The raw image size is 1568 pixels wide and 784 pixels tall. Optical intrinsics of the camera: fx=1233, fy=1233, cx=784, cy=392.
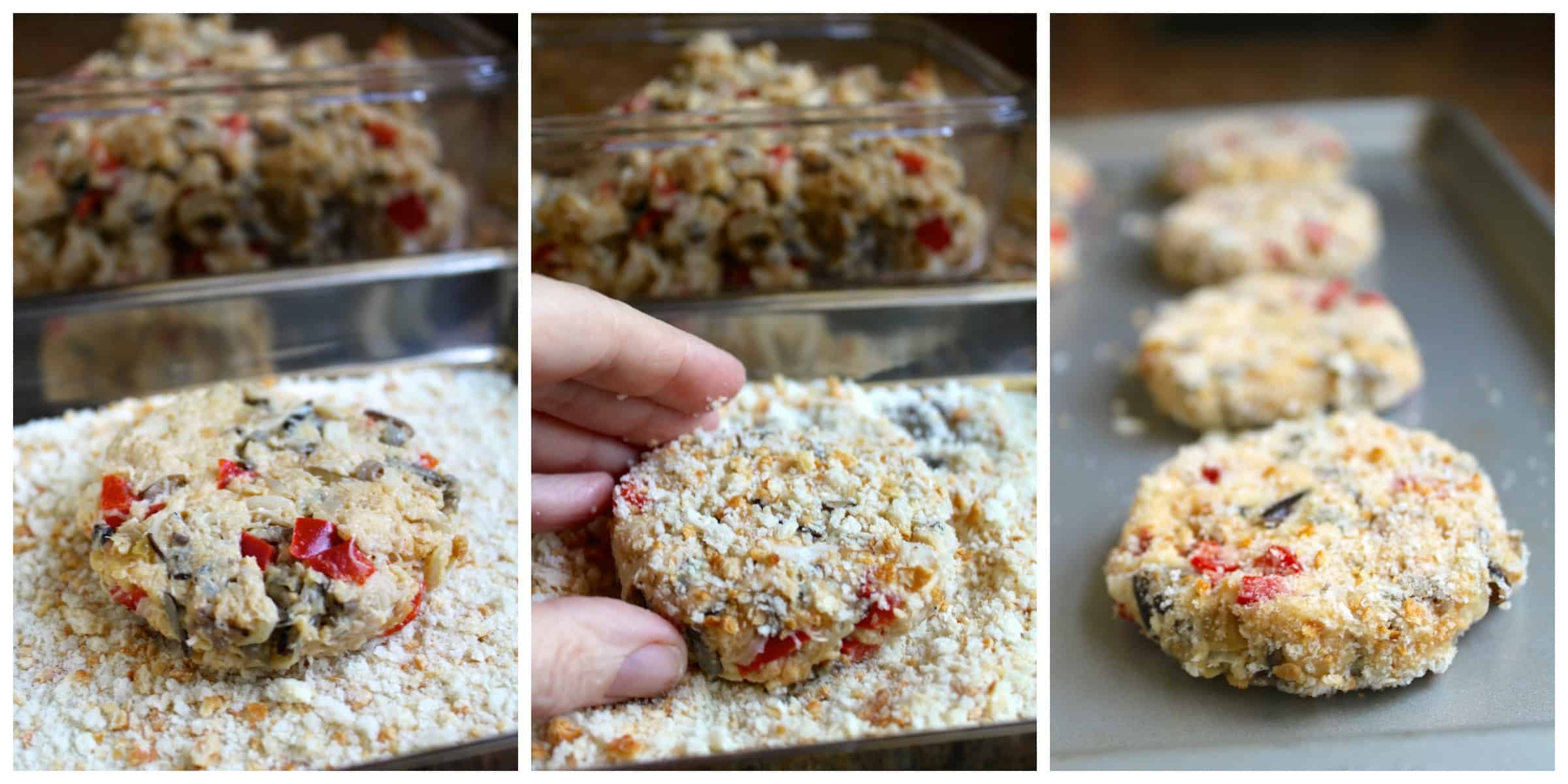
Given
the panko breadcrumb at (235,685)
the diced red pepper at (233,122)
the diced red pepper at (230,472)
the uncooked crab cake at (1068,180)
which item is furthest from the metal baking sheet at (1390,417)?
the diced red pepper at (233,122)

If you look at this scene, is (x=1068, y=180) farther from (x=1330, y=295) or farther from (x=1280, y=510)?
(x=1280, y=510)

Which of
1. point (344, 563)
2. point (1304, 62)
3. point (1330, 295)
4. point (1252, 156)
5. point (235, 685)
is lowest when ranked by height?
point (235, 685)

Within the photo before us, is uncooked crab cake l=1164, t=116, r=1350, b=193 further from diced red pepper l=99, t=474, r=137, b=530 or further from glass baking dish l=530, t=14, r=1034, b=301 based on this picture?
diced red pepper l=99, t=474, r=137, b=530

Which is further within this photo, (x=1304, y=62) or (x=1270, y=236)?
(x=1304, y=62)

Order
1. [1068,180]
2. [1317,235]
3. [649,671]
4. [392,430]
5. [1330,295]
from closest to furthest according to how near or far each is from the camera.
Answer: [649,671]
[392,430]
[1330,295]
[1317,235]
[1068,180]

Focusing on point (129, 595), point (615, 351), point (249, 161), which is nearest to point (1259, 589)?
point (615, 351)

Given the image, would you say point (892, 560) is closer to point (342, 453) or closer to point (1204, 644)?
point (1204, 644)
